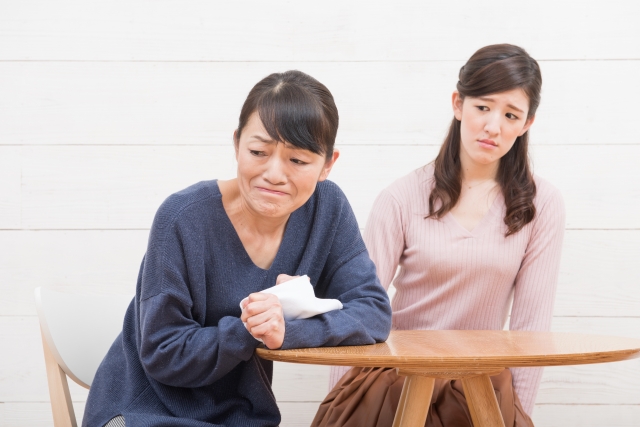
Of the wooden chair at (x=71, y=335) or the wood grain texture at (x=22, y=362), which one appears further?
the wood grain texture at (x=22, y=362)

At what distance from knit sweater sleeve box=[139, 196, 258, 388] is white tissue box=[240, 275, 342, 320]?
72mm

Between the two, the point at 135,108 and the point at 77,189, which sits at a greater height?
the point at 135,108

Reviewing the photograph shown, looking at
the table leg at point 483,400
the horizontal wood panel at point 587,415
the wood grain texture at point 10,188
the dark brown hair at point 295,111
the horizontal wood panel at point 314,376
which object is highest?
the dark brown hair at point 295,111

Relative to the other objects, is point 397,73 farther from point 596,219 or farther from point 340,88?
point 596,219

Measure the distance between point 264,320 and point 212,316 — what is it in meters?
0.24

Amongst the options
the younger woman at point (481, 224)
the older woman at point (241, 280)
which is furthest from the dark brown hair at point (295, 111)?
the younger woman at point (481, 224)

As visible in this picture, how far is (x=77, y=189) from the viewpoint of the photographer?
7.35 ft

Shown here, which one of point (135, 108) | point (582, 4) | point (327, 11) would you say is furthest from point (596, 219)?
point (135, 108)

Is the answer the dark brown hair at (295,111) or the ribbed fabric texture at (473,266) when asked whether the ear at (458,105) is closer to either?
the ribbed fabric texture at (473,266)

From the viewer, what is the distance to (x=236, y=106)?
88.7 inches

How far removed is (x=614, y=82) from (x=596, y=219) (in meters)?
0.43

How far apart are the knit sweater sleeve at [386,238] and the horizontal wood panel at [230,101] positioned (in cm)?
47

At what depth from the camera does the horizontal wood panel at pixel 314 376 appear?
2.27 meters

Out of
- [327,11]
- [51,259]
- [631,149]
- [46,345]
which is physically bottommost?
[51,259]
